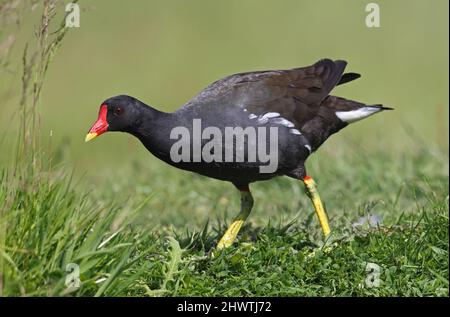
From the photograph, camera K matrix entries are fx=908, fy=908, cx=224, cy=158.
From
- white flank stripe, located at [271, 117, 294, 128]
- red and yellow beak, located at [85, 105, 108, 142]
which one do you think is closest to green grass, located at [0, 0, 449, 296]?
red and yellow beak, located at [85, 105, 108, 142]

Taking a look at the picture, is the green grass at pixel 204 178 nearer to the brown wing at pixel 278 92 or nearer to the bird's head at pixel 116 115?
the bird's head at pixel 116 115

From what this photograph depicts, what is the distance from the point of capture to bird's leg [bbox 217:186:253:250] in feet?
18.3

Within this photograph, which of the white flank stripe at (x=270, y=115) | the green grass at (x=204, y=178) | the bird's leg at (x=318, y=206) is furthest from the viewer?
the white flank stripe at (x=270, y=115)

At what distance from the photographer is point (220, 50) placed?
1498 centimetres

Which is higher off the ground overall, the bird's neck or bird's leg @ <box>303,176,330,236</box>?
the bird's neck

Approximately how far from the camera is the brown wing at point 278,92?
19.2 ft

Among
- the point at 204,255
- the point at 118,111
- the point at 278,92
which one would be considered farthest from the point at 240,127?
the point at 204,255

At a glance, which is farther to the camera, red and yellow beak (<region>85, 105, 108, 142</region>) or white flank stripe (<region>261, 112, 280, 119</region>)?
white flank stripe (<region>261, 112, 280, 119</region>)

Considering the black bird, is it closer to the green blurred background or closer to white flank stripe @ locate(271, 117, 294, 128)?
white flank stripe @ locate(271, 117, 294, 128)

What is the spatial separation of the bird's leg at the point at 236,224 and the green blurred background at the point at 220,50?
19.8 feet

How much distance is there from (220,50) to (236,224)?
9389mm

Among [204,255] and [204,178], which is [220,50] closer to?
[204,178]

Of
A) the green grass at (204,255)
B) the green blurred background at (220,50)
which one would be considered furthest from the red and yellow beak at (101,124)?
the green blurred background at (220,50)

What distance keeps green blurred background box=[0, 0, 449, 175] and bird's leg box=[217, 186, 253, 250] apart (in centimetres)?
603
